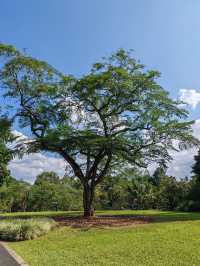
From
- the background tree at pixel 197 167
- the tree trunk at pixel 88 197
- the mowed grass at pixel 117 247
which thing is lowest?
the mowed grass at pixel 117 247

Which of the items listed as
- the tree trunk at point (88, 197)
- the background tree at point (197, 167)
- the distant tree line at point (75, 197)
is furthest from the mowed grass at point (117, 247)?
the distant tree line at point (75, 197)

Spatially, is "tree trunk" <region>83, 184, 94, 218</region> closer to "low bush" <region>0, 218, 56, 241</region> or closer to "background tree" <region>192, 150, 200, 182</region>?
"low bush" <region>0, 218, 56, 241</region>

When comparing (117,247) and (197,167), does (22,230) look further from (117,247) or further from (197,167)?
(197,167)

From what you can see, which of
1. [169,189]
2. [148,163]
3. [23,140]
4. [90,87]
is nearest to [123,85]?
[90,87]

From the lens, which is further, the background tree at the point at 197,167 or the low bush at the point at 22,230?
the background tree at the point at 197,167

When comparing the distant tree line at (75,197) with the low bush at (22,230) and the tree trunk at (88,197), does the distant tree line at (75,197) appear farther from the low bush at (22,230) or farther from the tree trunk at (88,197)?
the low bush at (22,230)

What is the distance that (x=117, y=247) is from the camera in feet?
32.8

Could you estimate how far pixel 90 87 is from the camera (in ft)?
59.5

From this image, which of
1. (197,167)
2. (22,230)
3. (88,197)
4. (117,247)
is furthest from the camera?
(197,167)

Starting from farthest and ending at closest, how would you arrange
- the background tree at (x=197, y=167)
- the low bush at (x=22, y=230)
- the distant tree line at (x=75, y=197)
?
the distant tree line at (x=75, y=197), the background tree at (x=197, y=167), the low bush at (x=22, y=230)

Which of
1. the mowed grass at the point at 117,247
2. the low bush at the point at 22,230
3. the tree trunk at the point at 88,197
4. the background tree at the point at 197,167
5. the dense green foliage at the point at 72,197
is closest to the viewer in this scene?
the mowed grass at the point at 117,247

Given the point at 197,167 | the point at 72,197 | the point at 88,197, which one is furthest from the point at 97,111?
the point at 72,197

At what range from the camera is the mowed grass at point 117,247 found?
8.23 metres

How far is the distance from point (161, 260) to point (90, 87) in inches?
458
